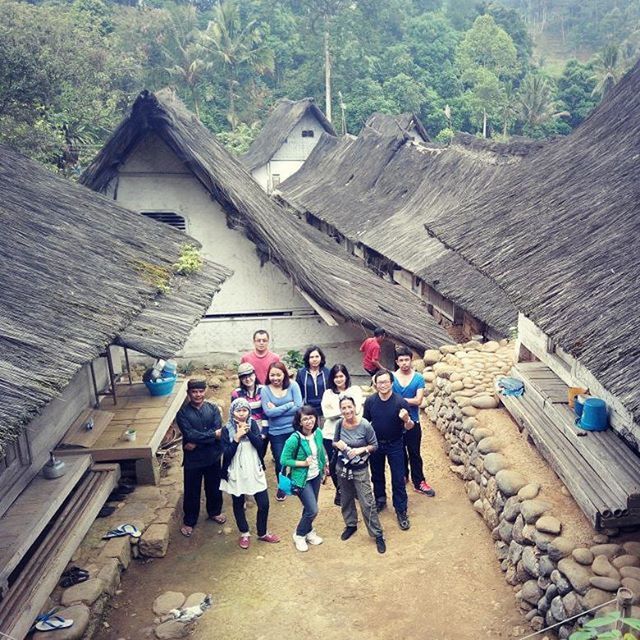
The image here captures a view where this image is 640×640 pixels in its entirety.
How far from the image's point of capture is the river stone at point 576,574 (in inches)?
210

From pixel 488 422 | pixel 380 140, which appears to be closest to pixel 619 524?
pixel 488 422

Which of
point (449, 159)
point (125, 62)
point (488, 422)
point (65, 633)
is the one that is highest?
point (125, 62)

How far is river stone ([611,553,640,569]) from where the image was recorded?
5461 mm

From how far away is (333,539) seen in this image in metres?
6.93

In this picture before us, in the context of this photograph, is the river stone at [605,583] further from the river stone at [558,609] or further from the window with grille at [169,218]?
the window with grille at [169,218]

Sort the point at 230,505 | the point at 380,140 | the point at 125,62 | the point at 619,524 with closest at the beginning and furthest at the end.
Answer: the point at 619,524
the point at 230,505
the point at 380,140
the point at 125,62

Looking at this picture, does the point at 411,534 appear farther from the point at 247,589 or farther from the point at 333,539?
the point at 247,589

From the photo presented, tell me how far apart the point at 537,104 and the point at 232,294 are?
37175mm

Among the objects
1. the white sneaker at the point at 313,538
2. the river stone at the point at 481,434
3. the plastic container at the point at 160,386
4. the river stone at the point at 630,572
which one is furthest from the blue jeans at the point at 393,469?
the plastic container at the point at 160,386

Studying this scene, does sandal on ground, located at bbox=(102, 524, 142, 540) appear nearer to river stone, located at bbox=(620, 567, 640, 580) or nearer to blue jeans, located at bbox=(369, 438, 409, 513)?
blue jeans, located at bbox=(369, 438, 409, 513)

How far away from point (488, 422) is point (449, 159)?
13244 mm

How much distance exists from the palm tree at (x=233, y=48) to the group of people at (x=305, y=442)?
3860cm

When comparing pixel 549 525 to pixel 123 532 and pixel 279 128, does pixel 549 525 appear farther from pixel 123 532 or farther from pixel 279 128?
pixel 279 128

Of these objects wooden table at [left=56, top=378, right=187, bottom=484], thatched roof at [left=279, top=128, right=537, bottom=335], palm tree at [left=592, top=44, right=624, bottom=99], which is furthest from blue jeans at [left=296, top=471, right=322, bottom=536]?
palm tree at [left=592, top=44, right=624, bottom=99]
